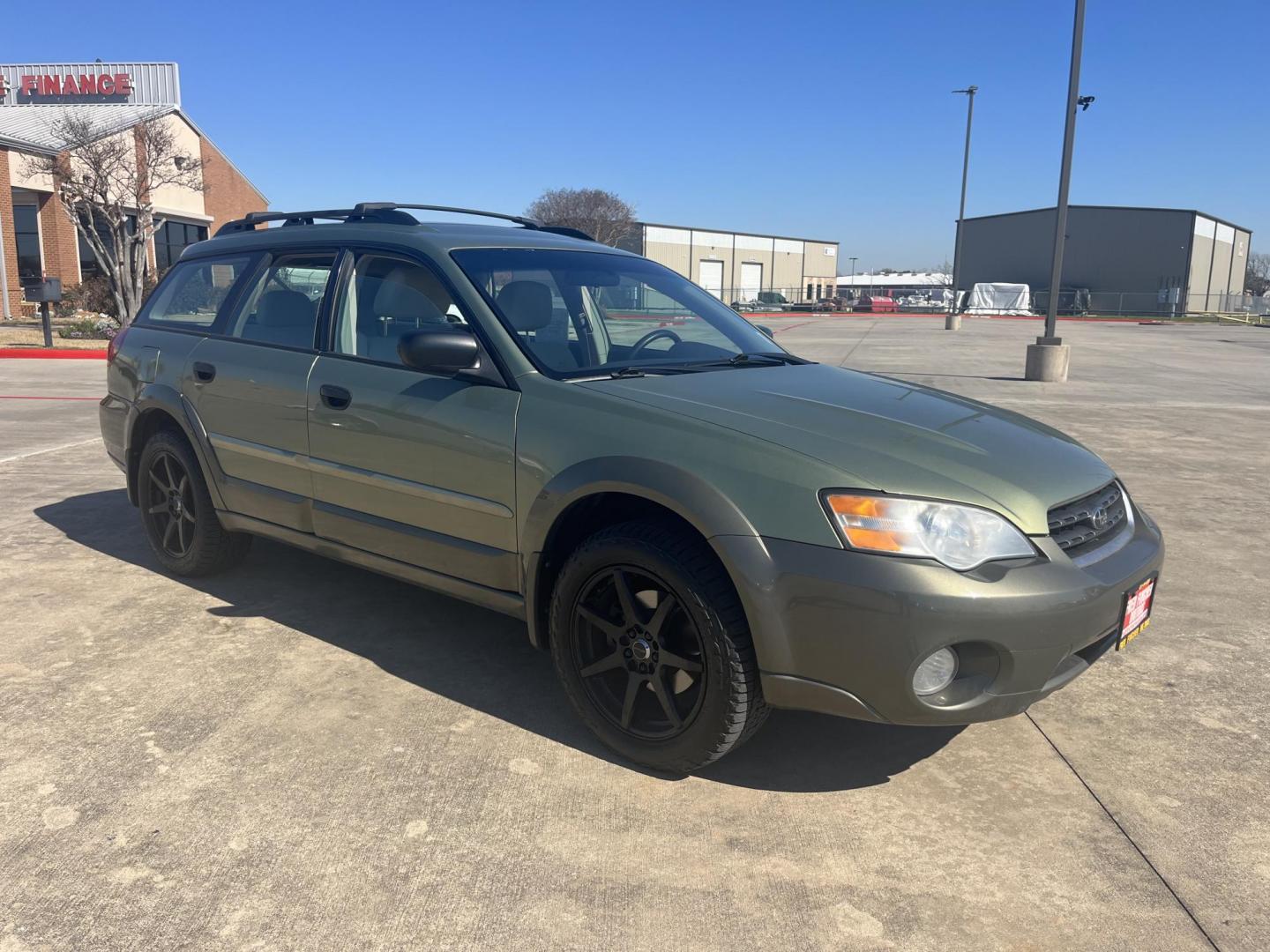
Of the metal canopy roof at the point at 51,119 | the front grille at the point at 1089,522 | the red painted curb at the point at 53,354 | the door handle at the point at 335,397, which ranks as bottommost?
the red painted curb at the point at 53,354

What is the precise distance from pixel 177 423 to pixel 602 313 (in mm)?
2203

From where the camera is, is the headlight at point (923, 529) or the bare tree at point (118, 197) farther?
the bare tree at point (118, 197)

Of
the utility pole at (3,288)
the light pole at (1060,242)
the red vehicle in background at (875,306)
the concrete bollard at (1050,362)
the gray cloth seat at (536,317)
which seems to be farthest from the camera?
the red vehicle in background at (875,306)

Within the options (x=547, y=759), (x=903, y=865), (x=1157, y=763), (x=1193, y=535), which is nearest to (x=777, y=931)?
(x=903, y=865)

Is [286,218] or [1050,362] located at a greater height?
[286,218]

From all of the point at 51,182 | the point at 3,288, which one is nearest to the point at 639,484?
the point at 3,288

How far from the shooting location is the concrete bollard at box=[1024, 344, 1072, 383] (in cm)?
1566

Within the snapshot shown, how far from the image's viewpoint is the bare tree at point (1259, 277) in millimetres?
105544

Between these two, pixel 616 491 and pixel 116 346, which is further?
pixel 116 346

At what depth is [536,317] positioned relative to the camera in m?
3.54

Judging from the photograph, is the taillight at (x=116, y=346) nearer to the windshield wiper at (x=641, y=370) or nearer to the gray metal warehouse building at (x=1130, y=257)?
the windshield wiper at (x=641, y=370)

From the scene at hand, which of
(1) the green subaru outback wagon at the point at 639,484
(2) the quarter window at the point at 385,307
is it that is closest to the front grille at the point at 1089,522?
(1) the green subaru outback wagon at the point at 639,484

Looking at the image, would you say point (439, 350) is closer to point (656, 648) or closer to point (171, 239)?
point (656, 648)

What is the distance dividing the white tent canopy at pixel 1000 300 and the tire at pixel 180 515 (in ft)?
193
